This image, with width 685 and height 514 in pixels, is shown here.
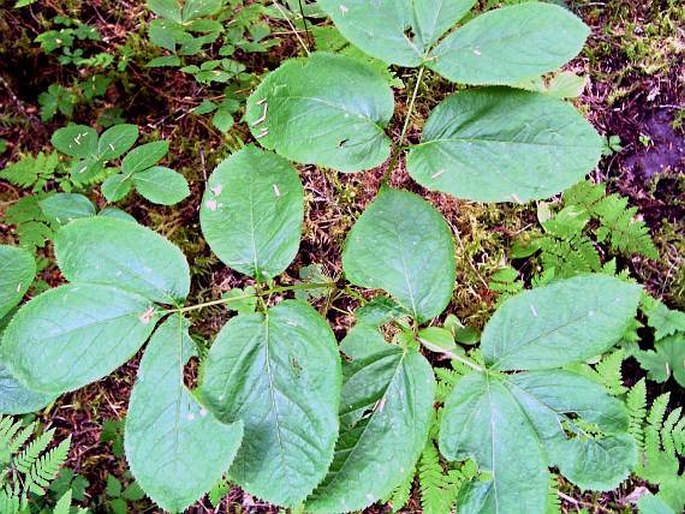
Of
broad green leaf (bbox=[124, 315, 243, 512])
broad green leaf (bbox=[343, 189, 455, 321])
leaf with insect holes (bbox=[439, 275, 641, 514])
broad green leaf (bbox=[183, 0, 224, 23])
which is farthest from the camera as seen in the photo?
broad green leaf (bbox=[183, 0, 224, 23])

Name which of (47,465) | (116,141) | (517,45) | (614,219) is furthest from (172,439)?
(614,219)

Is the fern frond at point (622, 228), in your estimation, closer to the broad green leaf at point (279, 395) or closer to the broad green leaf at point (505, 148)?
the broad green leaf at point (505, 148)

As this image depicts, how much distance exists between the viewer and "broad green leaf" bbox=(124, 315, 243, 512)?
121cm

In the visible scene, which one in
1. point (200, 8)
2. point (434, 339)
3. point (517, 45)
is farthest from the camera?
point (200, 8)

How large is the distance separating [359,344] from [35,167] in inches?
72.3

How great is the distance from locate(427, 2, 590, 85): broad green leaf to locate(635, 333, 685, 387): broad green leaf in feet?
5.37

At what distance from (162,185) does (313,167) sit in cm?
83

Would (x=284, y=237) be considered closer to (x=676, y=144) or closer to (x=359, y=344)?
(x=359, y=344)

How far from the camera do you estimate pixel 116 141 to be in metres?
2.27

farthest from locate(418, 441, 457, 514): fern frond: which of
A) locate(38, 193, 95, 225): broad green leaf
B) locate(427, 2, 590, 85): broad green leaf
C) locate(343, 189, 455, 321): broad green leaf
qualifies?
locate(38, 193, 95, 225): broad green leaf

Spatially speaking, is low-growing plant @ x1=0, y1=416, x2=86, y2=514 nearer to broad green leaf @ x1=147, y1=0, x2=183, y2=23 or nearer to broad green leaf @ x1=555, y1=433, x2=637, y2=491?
broad green leaf @ x1=555, y1=433, x2=637, y2=491

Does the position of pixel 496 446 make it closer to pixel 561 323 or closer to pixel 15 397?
pixel 561 323

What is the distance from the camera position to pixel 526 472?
1.30 meters

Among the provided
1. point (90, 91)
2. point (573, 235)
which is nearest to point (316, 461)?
point (573, 235)
